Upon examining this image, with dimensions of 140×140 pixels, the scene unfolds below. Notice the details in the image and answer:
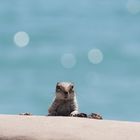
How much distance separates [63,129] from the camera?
25.9 ft

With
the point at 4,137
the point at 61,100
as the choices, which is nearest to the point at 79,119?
the point at 4,137

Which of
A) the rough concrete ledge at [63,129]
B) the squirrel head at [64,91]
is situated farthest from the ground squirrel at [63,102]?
the rough concrete ledge at [63,129]

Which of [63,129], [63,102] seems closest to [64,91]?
[63,102]

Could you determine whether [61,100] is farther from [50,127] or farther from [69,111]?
[50,127]

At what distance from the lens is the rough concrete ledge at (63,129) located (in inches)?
298

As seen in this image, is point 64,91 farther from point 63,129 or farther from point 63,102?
point 63,129

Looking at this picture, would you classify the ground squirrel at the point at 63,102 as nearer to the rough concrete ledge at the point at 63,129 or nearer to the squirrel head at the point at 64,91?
the squirrel head at the point at 64,91

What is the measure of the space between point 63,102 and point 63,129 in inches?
154

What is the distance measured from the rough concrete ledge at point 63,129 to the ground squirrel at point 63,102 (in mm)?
2950

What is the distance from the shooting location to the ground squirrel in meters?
11.7

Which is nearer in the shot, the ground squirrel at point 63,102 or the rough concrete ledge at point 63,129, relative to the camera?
the rough concrete ledge at point 63,129

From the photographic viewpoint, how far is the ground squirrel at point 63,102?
11734mm

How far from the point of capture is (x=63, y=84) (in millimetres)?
11875

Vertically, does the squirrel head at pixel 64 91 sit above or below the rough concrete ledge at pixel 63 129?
above
